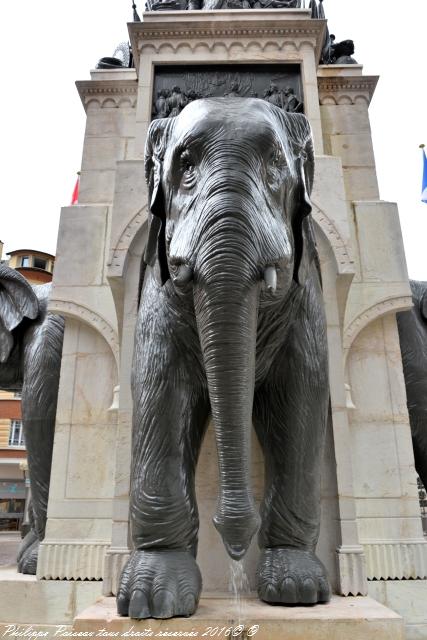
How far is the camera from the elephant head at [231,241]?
6.84 feet

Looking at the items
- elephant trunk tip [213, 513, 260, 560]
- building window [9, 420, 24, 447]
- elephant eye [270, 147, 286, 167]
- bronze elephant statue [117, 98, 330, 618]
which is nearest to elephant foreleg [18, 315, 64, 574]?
bronze elephant statue [117, 98, 330, 618]

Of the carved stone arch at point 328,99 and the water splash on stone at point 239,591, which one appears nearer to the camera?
the water splash on stone at point 239,591

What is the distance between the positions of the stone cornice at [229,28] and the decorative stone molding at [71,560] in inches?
188

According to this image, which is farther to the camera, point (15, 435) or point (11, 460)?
point (15, 435)

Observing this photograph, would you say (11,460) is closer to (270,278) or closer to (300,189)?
(300,189)

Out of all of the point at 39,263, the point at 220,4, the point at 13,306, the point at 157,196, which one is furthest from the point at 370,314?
the point at 39,263

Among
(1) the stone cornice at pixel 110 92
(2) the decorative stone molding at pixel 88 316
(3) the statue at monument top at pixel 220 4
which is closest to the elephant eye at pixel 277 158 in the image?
(2) the decorative stone molding at pixel 88 316

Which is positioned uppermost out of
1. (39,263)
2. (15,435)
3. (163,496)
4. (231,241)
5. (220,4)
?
(39,263)

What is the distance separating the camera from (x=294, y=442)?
9.42ft

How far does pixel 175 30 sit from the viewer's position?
553 cm

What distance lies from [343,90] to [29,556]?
225 inches

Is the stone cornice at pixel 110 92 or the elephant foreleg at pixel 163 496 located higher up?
the stone cornice at pixel 110 92

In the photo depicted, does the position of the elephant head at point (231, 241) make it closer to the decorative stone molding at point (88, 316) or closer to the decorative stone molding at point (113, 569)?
the decorative stone molding at point (113, 569)

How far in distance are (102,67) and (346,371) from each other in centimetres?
471
